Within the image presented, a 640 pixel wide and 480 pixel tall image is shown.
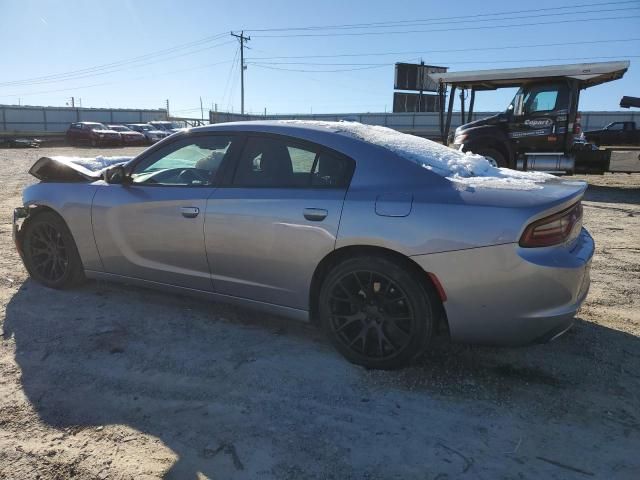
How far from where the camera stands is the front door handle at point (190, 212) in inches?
145

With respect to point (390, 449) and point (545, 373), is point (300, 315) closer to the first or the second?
point (390, 449)

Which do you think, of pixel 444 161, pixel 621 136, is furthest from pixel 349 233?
pixel 621 136

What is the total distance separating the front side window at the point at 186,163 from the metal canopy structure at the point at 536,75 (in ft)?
32.1

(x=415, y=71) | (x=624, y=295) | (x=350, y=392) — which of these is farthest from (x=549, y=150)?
(x=415, y=71)

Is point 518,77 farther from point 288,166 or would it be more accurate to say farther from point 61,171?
point 61,171

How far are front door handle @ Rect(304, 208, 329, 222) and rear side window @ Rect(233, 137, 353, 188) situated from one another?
0.64ft

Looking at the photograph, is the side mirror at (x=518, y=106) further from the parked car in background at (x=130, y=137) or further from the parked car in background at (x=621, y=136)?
the parked car in background at (x=130, y=137)

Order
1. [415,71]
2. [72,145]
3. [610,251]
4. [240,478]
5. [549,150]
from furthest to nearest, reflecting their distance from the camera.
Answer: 1. [415,71]
2. [72,145]
3. [549,150]
4. [610,251]
5. [240,478]

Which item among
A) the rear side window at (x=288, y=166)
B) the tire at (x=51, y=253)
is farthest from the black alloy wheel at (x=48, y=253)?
the rear side window at (x=288, y=166)

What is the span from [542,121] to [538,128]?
172 millimetres

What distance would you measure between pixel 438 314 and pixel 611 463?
1.11 meters

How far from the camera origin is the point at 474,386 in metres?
3.02

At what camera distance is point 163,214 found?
3842 millimetres

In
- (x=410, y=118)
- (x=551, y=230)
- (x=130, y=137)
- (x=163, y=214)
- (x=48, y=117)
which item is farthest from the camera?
(x=48, y=117)
